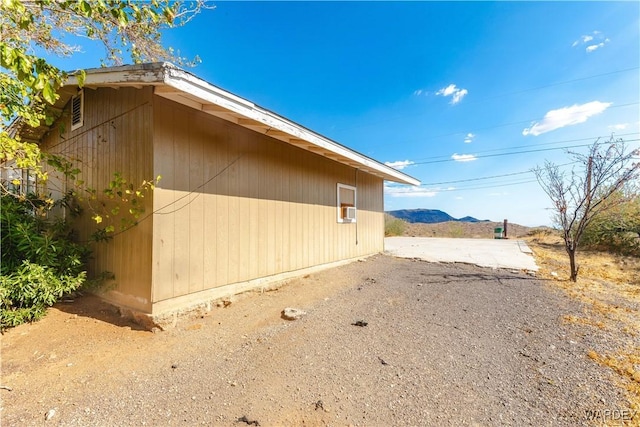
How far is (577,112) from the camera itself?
30.5ft

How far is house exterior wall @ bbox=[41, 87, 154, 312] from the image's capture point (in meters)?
2.96

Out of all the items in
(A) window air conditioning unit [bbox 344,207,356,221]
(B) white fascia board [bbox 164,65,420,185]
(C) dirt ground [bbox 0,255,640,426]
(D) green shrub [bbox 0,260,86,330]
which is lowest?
(C) dirt ground [bbox 0,255,640,426]

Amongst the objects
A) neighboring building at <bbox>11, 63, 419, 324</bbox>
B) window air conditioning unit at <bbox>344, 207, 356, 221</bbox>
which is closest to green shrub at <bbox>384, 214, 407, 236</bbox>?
window air conditioning unit at <bbox>344, 207, 356, 221</bbox>

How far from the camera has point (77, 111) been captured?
4.04m

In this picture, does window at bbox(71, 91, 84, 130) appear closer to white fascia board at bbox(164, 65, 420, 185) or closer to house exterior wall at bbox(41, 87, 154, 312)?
house exterior wall at bbox(41, 87, 154, 312)

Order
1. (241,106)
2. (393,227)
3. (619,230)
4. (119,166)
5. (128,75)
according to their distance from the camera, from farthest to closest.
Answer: (393,227), (619,230), (119,166), (241,106), (128,75)

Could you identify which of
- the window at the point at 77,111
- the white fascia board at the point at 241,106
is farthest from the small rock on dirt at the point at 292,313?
the window at the point at 77,111

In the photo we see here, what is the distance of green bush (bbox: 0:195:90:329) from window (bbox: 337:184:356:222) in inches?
187

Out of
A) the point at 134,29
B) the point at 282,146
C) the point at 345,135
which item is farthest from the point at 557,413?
the point at 345,135

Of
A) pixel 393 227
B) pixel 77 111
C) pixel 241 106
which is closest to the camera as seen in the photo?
pixel 241 106

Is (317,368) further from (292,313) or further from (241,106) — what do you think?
(241,106)

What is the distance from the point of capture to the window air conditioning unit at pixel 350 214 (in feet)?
21.5

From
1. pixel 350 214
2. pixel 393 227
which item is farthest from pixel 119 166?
pixel 393 227

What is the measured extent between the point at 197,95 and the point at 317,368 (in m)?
2.89
